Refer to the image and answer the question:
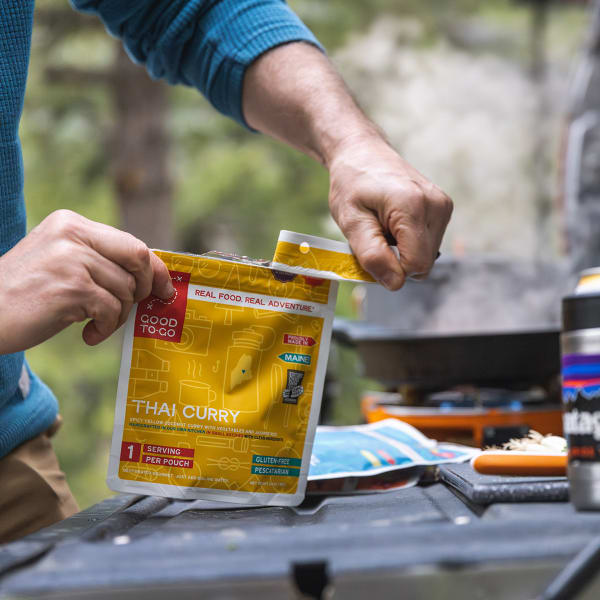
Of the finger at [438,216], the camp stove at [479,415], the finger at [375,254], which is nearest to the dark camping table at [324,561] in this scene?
the finger at [375,254]

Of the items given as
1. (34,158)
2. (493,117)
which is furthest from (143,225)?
(493,117)

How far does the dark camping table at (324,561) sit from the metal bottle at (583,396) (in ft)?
0.09

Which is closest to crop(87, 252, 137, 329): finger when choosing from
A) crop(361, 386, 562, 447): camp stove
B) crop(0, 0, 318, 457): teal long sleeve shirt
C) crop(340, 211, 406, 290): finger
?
crop(340, 211, 406, 290): finger

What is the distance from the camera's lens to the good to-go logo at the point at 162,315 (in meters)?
0.91

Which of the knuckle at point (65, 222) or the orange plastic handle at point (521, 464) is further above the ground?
the knuckle at point (65, 222)

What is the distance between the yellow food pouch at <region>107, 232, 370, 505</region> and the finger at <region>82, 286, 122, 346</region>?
29mm

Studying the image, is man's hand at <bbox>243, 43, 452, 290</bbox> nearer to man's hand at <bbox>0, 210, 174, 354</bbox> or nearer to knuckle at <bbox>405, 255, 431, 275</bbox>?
knuckle at <bbox>405, 255, 431, 275</bbox>

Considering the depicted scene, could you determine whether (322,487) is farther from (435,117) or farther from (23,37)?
(435,117)

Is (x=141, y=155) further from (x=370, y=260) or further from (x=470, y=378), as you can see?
(x=370, y=260)

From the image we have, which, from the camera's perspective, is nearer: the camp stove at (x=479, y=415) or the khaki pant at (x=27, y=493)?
the khaki pant at (x=27, y=493)

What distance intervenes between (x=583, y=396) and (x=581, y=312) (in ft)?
0.25

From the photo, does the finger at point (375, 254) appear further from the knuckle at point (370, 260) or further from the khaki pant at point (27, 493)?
the khaki pant at point (27, 493)

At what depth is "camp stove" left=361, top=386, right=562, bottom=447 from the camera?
1691 mm

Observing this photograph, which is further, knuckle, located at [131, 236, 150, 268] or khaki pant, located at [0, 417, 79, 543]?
khaki pant, located at [0, 417, 79, 543]
